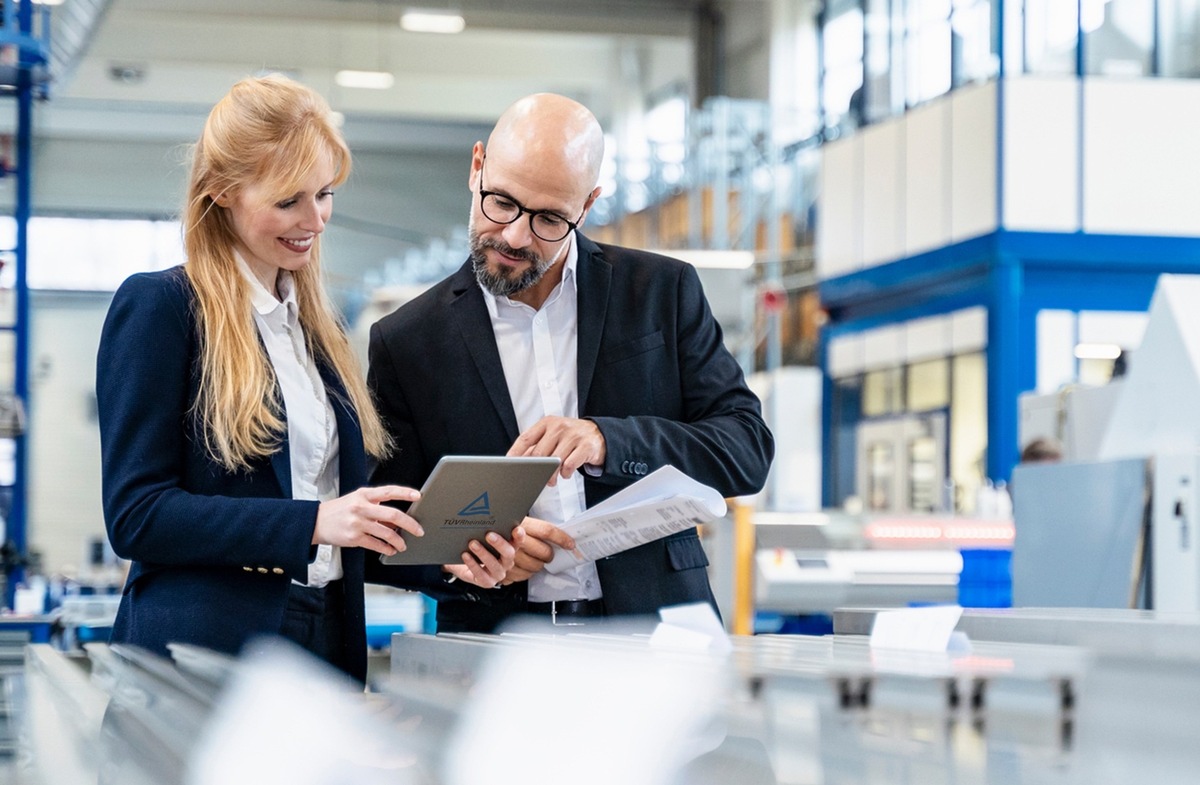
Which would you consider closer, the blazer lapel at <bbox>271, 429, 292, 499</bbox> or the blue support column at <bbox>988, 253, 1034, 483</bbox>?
the blazer lapel at <bbox>271, 429, 292, 499</bbox>

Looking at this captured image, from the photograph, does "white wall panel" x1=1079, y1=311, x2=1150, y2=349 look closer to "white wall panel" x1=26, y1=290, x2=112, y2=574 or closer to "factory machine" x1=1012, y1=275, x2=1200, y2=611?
"factory machine" x1=1012, y1=275, x2=1200, y2=611

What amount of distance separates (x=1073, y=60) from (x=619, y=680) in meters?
13.0

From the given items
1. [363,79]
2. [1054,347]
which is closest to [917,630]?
[1054,347]

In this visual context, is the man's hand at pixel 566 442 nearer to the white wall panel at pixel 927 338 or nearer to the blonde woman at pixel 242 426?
the blonde woman at pixel 242 426

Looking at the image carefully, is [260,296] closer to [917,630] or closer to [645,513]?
[645,513]

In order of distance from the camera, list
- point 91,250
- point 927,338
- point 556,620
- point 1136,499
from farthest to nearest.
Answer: point 91,250
point 927,338
point 1136,499
point 556,620

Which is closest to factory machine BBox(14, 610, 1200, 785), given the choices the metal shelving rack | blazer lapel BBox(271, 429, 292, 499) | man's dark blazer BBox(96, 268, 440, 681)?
man's dark blazer BBox(96, 268, 440, 681)

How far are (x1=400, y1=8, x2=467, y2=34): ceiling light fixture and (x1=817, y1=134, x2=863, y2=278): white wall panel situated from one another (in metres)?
4.33

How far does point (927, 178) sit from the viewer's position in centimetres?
1431

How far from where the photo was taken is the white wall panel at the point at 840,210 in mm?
15609

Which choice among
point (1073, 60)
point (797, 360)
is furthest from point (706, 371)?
point (797, 360)

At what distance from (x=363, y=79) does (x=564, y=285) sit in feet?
55.2

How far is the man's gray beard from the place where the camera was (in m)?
2.38

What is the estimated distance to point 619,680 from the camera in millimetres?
1293
